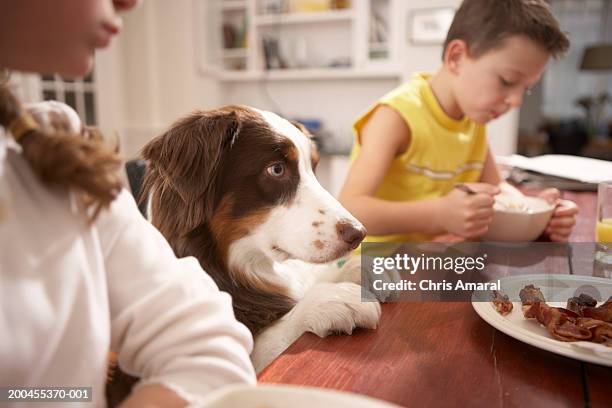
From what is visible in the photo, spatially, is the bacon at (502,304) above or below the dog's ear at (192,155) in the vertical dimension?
below

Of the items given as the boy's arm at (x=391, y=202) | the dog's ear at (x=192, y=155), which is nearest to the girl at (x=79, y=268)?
the dog's ear at (x=192, y=155)

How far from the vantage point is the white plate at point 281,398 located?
1.00ft

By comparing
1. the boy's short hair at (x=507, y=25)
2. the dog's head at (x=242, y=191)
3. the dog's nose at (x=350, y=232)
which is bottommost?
the dog's nose at (x=350, y=232)

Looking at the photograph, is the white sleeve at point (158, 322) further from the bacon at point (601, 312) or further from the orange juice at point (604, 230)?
the orange juice at point (604, 230)

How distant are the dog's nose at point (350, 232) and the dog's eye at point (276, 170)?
0.10m

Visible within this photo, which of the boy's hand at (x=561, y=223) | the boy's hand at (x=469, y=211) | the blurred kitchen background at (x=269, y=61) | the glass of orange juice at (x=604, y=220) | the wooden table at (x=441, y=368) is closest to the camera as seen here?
the wooden table at (x=441, y=368)

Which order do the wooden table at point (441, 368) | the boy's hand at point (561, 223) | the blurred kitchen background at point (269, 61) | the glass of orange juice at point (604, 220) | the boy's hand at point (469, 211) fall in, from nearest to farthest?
the wooden table at point (441, 368) → the glass of orange juice at point (604, 220) → the boy's hand at point (469, 211) → the boy's hand at point (561, 223) → the blurred kitchen background at point (269, 61)

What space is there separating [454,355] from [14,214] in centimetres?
47

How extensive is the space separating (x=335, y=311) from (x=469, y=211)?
513mm

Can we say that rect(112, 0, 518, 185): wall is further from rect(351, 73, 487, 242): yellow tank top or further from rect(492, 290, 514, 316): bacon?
rect(492, 290, 514, 316): bacon

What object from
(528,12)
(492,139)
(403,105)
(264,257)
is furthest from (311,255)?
(492,139)

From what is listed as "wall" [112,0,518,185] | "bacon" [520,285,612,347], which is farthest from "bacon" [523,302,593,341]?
"wall" [112,0,518,185]

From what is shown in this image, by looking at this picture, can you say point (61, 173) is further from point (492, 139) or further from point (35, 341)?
point (492, 139)

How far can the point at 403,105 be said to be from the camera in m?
1.32
